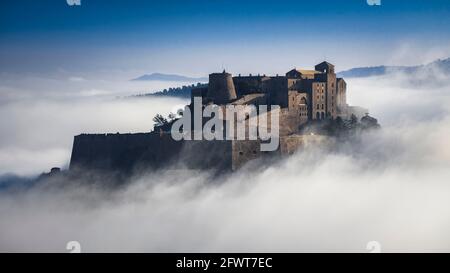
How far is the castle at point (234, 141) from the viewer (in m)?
34.8

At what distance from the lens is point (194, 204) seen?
33.6 m

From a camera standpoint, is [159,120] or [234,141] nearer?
[234,141]

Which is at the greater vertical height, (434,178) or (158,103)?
(158,103)

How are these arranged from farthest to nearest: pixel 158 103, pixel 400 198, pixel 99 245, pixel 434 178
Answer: pixel 158 103 → pixel 434 178 → pixel 400 198 → pixel 99 245

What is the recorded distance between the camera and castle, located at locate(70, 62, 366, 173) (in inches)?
1371

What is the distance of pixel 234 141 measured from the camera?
3484 cm

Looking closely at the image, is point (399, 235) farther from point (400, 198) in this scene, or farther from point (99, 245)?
point (99, 245)

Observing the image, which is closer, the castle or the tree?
the castle

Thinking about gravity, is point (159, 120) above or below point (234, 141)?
above

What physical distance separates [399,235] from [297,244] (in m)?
2.56

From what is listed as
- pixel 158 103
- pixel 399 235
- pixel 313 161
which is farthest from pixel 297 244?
pixel 158 103

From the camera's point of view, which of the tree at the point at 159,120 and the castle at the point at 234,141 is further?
the tree at the point at 159,120

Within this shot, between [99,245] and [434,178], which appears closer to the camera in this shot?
[99,245]
